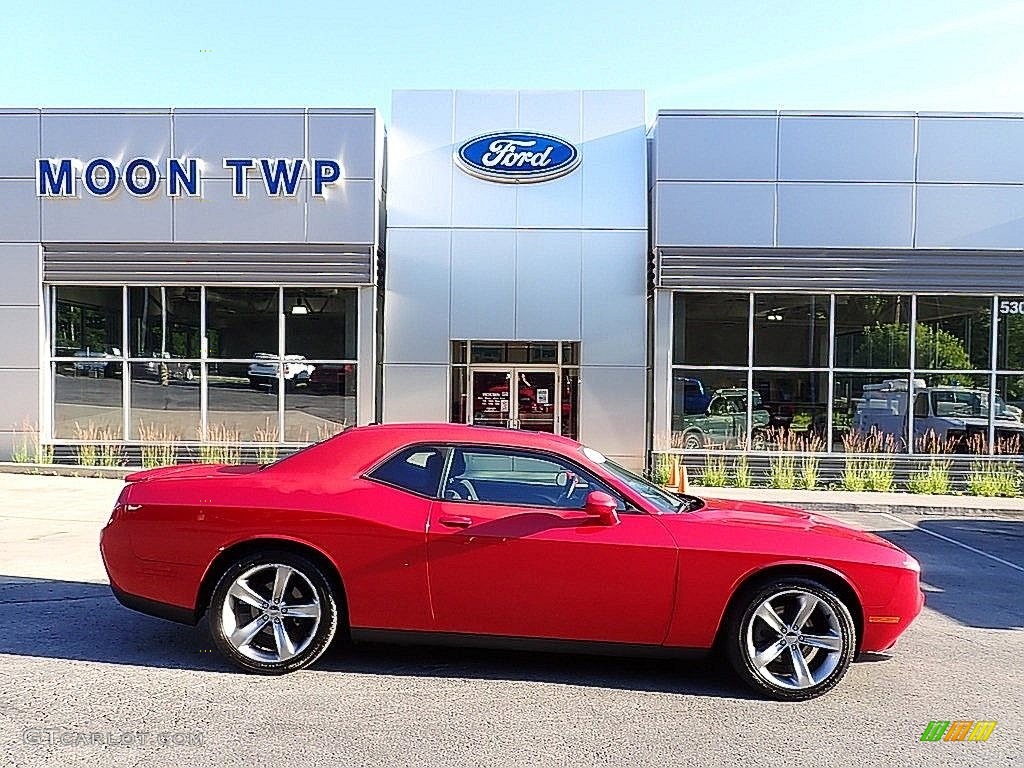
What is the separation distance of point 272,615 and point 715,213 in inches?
502

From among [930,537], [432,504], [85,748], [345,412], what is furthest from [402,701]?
[345,412]

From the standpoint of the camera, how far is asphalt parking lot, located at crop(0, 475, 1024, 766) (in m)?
3.91

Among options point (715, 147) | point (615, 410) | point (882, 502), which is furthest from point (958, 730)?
point (715, 147)

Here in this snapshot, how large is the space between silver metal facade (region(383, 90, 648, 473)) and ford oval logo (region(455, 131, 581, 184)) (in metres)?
0.19

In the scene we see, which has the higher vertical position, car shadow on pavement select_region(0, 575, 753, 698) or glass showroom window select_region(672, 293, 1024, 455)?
glass showroom window select_region(672, 293, 1024, 455)

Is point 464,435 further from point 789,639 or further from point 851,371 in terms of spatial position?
point 851,371

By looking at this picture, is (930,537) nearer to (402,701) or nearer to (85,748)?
(402,701)

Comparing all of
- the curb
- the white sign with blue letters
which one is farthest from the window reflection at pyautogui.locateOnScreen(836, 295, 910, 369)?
the curb

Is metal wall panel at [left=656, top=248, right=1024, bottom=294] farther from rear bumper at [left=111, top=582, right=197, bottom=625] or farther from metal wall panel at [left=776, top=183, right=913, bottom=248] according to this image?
rear bumper at [left=111, top=582, right=197, bottom=625]

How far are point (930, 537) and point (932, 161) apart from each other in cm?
821

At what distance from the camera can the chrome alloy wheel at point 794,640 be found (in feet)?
15.3

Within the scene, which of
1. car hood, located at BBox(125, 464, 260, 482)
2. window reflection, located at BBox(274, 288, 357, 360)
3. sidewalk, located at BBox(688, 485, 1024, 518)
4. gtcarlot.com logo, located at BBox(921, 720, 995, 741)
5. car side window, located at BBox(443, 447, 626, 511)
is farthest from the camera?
window reflection, located at BBox(274, 288, 357, 360)

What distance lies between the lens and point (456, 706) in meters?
4.45

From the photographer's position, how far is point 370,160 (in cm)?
1562
